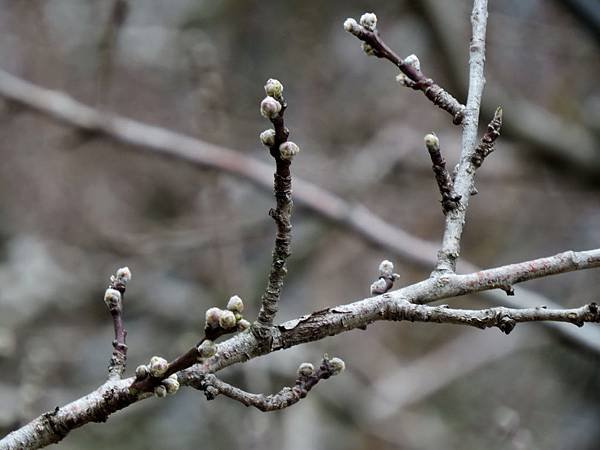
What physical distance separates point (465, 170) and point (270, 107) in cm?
40

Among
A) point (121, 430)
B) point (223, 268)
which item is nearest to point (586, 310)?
point (223, 268)

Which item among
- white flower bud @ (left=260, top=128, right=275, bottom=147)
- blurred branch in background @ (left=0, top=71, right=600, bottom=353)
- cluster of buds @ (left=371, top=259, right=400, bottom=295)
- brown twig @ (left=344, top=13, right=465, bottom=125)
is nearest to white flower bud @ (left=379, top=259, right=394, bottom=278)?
cluster of buds @ (left=371, top=259, right=400, bottom=295)

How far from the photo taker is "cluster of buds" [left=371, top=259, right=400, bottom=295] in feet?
3.87

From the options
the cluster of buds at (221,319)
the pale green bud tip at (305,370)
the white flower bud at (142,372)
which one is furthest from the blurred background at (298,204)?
the cluster of buds at (221,319)

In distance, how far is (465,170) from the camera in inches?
46.3

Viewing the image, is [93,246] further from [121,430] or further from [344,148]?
[344,148]

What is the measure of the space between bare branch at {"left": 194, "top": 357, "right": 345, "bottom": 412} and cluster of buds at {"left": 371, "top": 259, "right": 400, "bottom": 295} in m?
0.13

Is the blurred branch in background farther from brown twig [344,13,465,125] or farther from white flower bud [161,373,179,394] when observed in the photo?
white flower bud [161,373,179,394]

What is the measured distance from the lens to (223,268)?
3.48 meters

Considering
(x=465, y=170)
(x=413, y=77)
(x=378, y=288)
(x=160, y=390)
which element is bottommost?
(x=160, y=390)

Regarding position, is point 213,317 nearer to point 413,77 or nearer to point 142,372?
point 142,372

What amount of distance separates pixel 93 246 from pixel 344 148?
5.27ft

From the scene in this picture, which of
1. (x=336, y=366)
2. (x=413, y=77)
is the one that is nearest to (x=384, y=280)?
(x=336, y=366)

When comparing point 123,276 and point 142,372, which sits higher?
point 123,276
